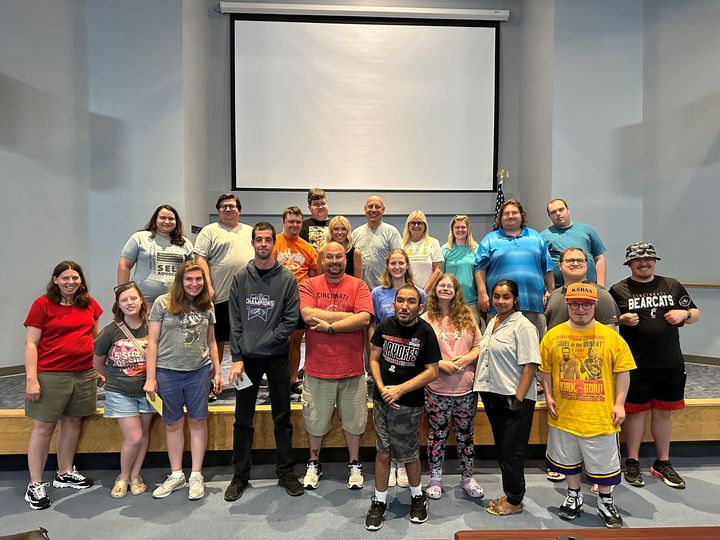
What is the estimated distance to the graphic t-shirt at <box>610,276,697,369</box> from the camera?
9.25 feet

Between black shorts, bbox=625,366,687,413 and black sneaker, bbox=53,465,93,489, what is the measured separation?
3.54m

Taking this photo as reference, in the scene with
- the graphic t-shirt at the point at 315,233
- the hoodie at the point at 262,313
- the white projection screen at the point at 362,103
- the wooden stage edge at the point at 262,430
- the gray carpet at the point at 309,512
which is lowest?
the gray carpet at the point at 309,512

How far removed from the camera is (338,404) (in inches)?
111

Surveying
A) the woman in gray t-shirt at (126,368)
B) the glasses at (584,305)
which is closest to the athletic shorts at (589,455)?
the glasses at (584,305)

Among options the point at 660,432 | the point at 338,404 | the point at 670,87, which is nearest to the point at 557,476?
the point at 660,432

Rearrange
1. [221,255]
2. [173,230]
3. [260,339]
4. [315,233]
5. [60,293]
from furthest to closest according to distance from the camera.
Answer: [315,233] → [221,255] → [173,230] → [60,293] → [260,339]

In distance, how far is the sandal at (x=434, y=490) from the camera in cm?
271

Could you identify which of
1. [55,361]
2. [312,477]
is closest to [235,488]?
[312,477]

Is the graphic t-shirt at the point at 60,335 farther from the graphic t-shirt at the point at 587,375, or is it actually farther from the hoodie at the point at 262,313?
the graphic t-shirt at the point at 587,375

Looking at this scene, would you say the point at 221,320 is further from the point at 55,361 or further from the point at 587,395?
the point at 587,395

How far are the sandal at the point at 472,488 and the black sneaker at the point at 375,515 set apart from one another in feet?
1.90

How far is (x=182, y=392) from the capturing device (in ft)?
8.91

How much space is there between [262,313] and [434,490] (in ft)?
4.92

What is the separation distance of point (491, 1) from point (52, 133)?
19.5 feet
